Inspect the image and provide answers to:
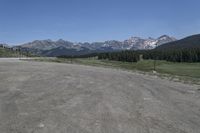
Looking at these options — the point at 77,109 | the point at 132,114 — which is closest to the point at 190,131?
the point at 132,114

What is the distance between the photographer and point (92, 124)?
10.6 meters

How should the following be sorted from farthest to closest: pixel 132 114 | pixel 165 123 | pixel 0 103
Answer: pixel 0 103
pixel 132 114
pixel 165 123

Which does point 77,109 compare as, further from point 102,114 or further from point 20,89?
point 20,89

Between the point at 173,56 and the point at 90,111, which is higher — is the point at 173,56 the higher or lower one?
the lower one

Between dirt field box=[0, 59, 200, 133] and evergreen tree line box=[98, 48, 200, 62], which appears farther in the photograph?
evergreen tree line box=[98, 48, 200, 62]

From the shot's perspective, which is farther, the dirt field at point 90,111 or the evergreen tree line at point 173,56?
the evergreen tree line at point 173,56

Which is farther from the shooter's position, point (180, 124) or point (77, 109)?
point (77, 109)

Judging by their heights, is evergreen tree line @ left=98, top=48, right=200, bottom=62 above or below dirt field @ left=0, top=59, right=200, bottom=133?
below

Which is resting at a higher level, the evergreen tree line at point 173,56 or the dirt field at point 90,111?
the dirt field at point 90,111

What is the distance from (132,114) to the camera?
40.5 ft

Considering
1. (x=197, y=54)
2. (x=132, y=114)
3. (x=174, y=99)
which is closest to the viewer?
(x=132, y=114)

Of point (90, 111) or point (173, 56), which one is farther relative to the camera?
point (173, 56)

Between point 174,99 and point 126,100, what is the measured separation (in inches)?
122

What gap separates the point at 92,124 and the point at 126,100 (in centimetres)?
495
